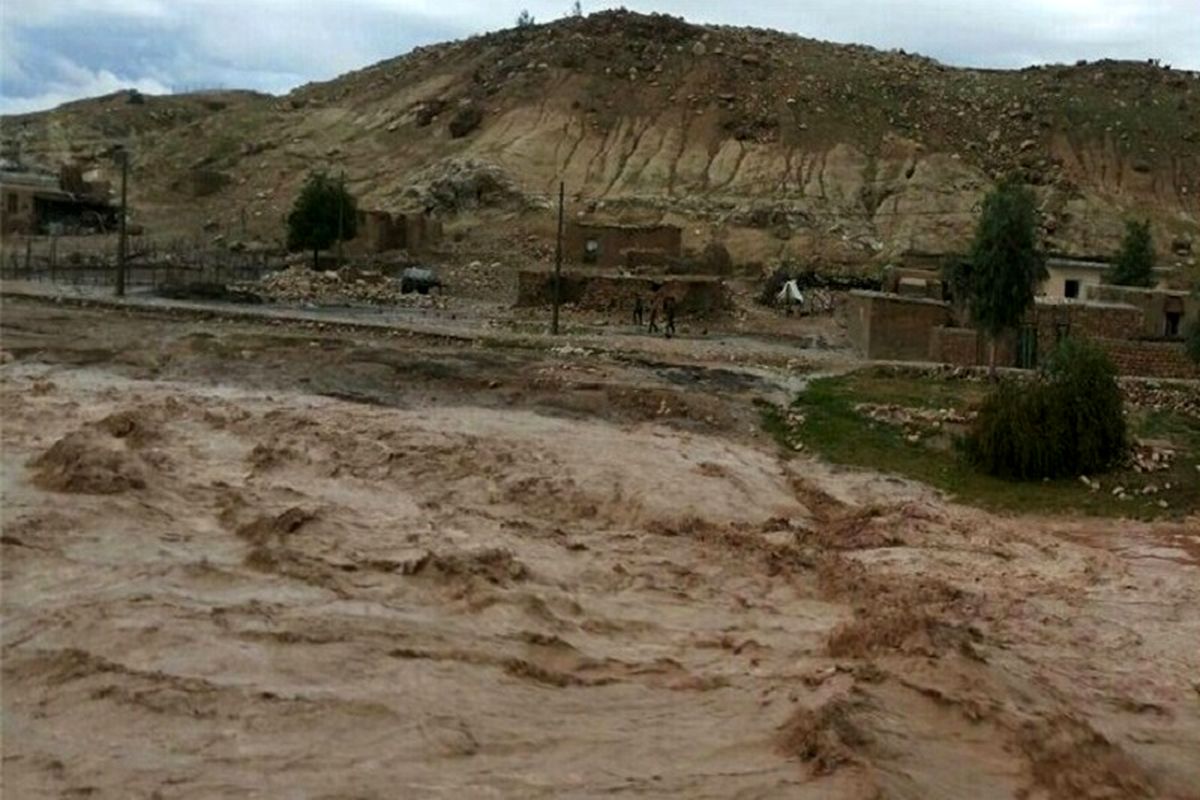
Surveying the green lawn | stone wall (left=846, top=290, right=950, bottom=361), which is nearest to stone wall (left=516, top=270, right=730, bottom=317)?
stone wall (left=846, top=290, right=950, bottom=361)

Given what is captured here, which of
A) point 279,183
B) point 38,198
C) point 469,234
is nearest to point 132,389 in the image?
point 469,234

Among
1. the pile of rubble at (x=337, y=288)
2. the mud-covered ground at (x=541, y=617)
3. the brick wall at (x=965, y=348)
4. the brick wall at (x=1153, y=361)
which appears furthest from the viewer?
the pile of rubble at (x=337, y=288)

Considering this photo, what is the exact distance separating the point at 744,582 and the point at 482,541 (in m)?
2.58

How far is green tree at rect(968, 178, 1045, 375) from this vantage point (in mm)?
23281

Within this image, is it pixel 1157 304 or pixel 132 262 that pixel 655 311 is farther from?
pixel 132 262

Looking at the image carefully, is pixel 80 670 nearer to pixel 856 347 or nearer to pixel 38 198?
pixel 856 347

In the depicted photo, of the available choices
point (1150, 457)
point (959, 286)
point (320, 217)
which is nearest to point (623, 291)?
point (959, 286)

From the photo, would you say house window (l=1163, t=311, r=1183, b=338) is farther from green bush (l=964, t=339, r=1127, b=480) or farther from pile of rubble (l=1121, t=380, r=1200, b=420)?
green bush (l=964, t=339, r=1127, b=480)

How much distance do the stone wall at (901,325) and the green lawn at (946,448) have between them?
10.5 ft

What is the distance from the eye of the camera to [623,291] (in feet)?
110

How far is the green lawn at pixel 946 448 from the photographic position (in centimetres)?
1697

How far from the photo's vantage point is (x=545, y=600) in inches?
452

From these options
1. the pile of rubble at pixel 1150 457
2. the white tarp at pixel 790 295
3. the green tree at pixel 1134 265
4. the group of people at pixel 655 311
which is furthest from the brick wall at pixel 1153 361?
the green tree at pixel 1134 265

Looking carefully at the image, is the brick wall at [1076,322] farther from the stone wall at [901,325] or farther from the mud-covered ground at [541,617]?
the mud-covered ground at [541,617]
